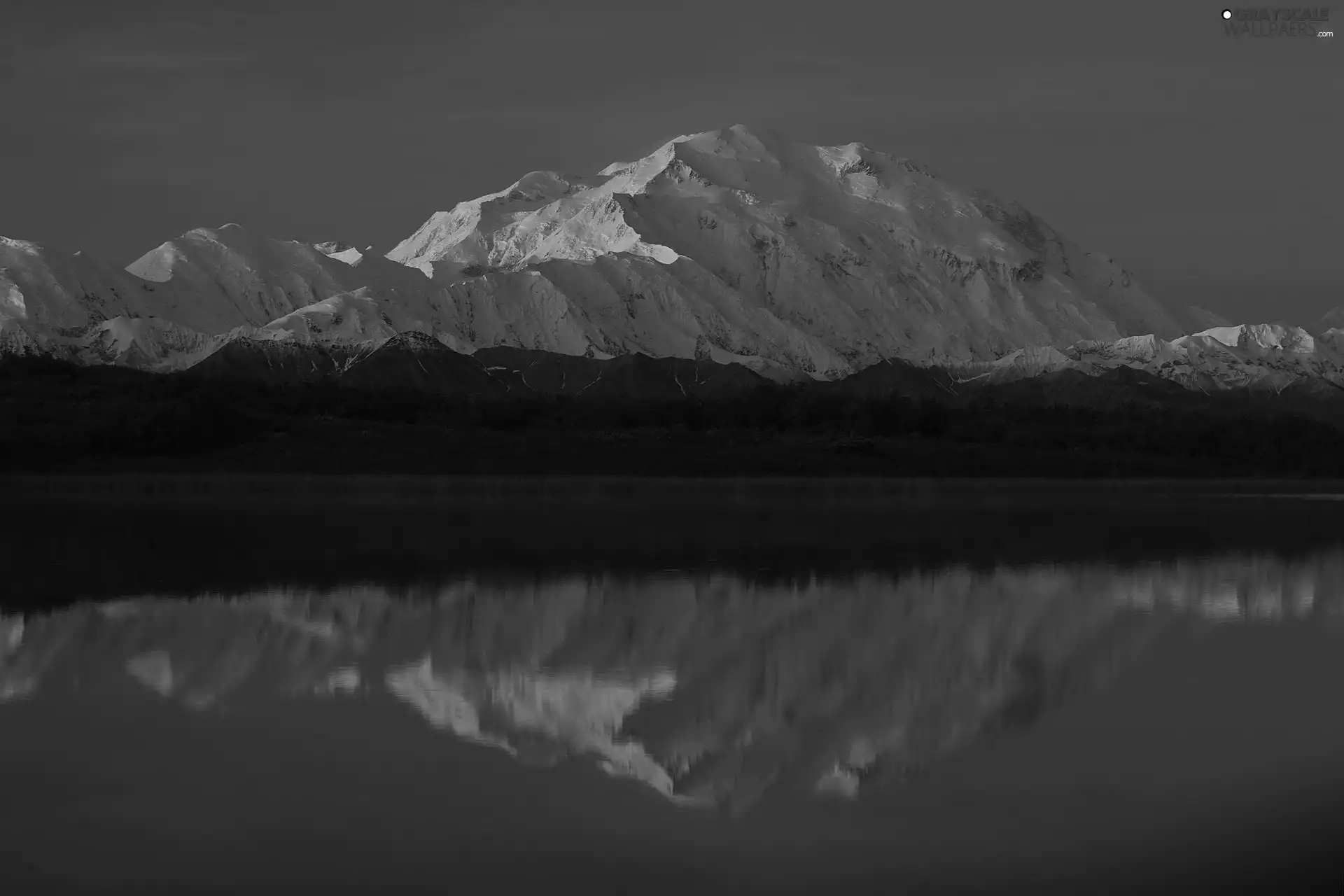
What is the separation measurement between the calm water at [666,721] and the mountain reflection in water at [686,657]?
89mm

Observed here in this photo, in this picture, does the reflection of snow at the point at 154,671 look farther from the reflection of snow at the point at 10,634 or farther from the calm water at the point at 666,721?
the reflection of snow at the point at 10,634

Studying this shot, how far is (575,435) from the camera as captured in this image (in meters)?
107

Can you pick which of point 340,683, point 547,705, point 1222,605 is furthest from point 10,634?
point 1222,605

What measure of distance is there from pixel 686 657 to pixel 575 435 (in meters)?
84.0

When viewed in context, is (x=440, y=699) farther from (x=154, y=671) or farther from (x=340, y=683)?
(x=154, y=671)

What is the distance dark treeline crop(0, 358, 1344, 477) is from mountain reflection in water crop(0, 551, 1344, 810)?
2440 inches

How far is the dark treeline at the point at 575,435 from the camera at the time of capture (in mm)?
91625

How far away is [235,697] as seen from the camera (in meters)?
20.0

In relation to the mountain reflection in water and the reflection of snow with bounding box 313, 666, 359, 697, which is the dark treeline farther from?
the reflection of snow with bounding box 313, 666, 359, 697

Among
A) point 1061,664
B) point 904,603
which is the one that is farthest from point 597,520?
point 1061,664

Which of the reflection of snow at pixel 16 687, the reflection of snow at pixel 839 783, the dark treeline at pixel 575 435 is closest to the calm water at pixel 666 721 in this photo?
the reflection of snow at pixel 839 783

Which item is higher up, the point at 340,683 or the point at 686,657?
the point at 340,683

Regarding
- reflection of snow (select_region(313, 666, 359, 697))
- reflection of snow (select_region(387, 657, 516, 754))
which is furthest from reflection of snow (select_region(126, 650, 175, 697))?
reflection of snow (select_region(387, 657, 516, 754))

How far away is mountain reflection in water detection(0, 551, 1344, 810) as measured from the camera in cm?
1770
